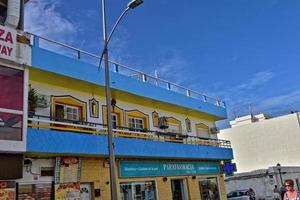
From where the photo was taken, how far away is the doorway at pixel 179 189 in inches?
861

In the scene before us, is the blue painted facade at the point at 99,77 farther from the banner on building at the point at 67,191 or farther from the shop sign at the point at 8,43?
the banner on building at the point at 67,191

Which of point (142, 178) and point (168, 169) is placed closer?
point (142, 178)

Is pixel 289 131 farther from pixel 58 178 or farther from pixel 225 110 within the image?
pixel 58 178

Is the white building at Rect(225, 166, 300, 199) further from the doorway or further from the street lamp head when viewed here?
the street lamp head

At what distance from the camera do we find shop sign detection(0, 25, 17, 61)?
12.4m

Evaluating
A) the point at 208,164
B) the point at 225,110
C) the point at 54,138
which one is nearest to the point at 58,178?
the point at 54,138

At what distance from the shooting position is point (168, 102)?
21.7 meters

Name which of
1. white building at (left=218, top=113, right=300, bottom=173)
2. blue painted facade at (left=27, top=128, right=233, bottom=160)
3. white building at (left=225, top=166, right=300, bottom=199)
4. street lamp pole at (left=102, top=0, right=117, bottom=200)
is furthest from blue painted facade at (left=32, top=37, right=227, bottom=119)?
white building at (left=218, top=113, right=300, bottom=173)

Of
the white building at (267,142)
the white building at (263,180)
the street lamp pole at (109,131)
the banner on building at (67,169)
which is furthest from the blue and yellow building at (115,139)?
the white building at (267,142)

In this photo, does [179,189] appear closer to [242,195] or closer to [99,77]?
[99,77]

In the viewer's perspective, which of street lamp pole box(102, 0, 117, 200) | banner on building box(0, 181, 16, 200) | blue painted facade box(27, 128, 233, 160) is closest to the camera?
street lamp pole box(102, 0, 117, 200)

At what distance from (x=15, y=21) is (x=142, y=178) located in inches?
392

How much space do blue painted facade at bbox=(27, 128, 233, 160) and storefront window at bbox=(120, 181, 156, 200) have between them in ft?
5.25

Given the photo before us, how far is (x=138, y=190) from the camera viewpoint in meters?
19.3
